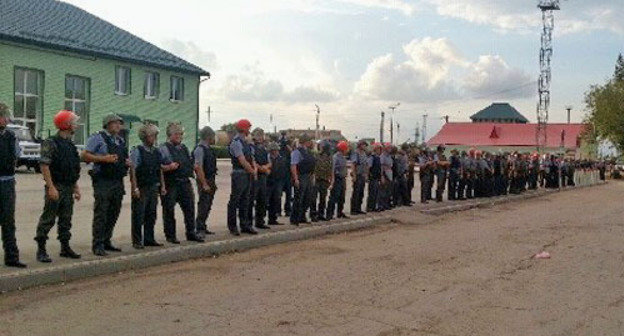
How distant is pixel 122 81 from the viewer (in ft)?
145

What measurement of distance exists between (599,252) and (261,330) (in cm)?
809

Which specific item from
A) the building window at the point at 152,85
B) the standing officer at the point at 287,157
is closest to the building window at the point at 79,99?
the building window at the point at 152,85

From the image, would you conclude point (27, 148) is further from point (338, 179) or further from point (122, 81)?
point (338, 179)

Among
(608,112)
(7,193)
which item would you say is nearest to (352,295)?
(7,193)

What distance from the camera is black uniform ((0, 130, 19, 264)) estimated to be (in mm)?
8656

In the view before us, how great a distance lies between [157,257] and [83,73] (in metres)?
33.5

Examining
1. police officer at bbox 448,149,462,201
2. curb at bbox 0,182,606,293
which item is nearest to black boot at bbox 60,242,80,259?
curb at bbox 0,182,606,293

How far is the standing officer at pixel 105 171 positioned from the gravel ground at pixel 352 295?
0.96 meters

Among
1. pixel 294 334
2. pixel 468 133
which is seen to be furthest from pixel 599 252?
pixel 468 133

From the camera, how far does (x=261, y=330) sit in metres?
6.55

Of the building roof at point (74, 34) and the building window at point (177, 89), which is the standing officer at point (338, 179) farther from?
the building window at point (177, 89)

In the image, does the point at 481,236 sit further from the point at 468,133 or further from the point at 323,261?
the point at 468,133

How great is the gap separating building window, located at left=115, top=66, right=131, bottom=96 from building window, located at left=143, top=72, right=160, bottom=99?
55.6 inches

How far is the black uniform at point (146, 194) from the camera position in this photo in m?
10.7
